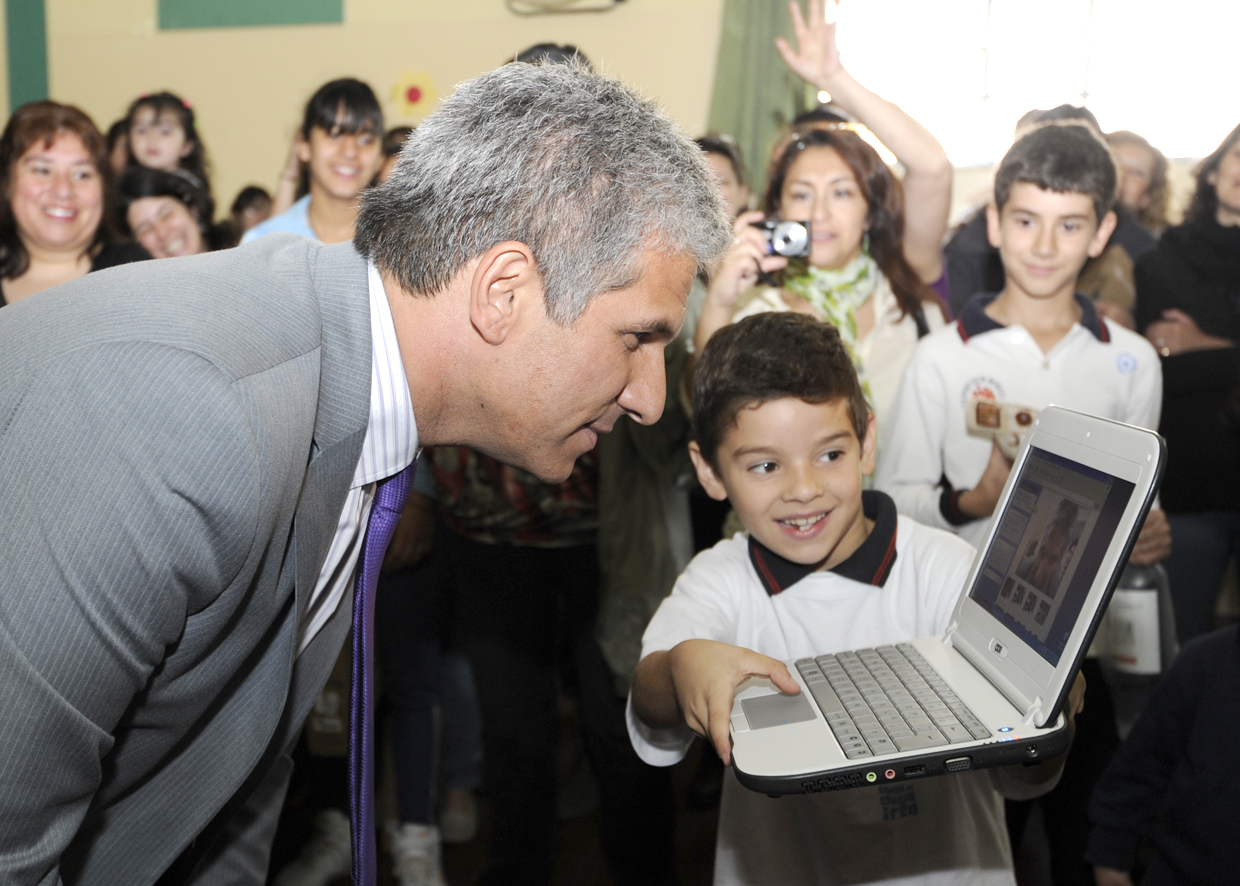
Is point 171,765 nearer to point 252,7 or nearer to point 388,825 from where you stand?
point 388,825

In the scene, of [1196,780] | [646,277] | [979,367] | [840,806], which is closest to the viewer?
[646,277]

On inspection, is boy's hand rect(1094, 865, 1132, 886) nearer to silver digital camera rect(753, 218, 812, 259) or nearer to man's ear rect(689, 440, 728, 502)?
man's ear rect(689, 440, 728, 502)

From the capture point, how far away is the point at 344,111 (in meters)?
2.41

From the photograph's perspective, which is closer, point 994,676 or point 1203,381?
point 994,676

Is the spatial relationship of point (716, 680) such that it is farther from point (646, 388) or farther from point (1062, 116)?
point (1062, 116)

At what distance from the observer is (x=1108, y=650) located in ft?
5.17

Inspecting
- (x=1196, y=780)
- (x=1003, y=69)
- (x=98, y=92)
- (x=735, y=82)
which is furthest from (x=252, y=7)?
(x=1196, y=780)

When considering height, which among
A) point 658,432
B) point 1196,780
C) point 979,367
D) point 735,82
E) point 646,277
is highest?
point 735,82

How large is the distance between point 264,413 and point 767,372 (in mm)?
608

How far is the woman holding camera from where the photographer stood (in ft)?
5.93

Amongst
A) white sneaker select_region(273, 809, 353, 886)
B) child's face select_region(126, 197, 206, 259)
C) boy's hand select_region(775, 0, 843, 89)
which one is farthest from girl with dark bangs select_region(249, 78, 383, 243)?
white sneaker select_region(273, 809, 353, 886)

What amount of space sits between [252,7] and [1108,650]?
433 cm

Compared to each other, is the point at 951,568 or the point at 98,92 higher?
the point at 98,92

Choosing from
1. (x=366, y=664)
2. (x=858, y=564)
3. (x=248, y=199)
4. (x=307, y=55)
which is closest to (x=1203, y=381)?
(x=858, y=564)
